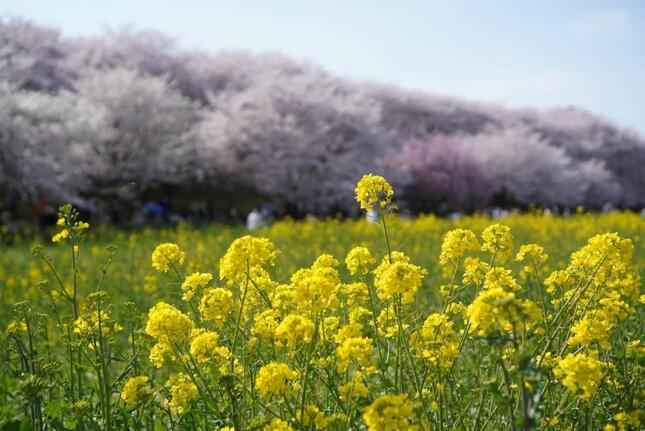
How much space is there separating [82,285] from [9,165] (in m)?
13.2

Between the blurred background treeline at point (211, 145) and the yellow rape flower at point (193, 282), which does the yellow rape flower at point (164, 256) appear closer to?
the yellow rape flower at point (193, 282)

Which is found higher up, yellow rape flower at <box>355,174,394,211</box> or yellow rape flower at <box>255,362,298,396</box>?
yellow rape flower at <box>355,174,394,211</box>

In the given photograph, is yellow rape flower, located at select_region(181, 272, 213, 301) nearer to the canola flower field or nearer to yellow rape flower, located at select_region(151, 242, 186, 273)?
the canola flower field

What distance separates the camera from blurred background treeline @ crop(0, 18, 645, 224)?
73.8 ft

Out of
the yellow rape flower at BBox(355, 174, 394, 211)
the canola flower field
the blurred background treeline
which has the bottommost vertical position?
the blurred background treeline

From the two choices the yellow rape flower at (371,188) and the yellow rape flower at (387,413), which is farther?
the yellow rape flower at (371,188)

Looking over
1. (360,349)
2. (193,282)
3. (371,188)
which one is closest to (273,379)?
(360,349)

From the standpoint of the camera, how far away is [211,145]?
2766cm

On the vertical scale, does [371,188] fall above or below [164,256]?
above

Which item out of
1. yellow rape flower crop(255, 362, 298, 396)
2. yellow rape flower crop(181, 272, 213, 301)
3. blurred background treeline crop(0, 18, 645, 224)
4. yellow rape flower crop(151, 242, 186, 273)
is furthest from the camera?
blurred background treeline crop(0, 18, 645, 224)

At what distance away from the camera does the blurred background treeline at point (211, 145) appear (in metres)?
22.5

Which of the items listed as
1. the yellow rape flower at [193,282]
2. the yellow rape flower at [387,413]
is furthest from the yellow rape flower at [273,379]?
the yellow rape flower at [193,282]

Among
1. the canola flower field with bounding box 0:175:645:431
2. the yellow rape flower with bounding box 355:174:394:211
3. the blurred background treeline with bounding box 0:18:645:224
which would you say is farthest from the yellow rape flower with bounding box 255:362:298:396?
the blurred background treeline with bounding box 0:18:645:224

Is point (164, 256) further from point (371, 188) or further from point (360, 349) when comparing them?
point (360, 349)
